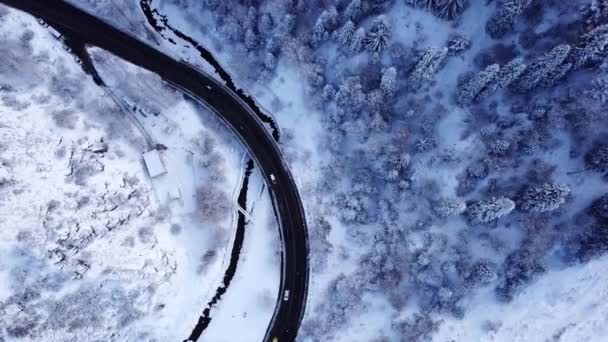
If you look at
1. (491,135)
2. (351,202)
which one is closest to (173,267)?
(351,202)

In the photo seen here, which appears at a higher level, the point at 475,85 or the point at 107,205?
the point at 475,85

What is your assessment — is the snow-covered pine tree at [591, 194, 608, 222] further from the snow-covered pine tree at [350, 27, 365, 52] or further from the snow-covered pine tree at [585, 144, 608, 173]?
the snow-covered pine tree at [350, 27, 365, 52]

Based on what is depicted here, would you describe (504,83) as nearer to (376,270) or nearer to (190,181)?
(376,270)

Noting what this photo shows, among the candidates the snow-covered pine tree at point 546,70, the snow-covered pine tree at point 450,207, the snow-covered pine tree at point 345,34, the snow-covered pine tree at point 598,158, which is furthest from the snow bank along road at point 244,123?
the snow-covered pine tree at point 598,158

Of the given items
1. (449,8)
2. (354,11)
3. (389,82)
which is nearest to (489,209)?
(389,82)

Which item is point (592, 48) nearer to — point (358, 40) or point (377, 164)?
point (358, 40)

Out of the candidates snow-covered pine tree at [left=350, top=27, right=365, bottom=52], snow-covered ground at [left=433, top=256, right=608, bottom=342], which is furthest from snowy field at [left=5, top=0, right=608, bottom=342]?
snow-covered pine tree at [left=350, top=27, right=365, bottom=52]

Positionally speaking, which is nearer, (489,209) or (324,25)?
(489,209)
